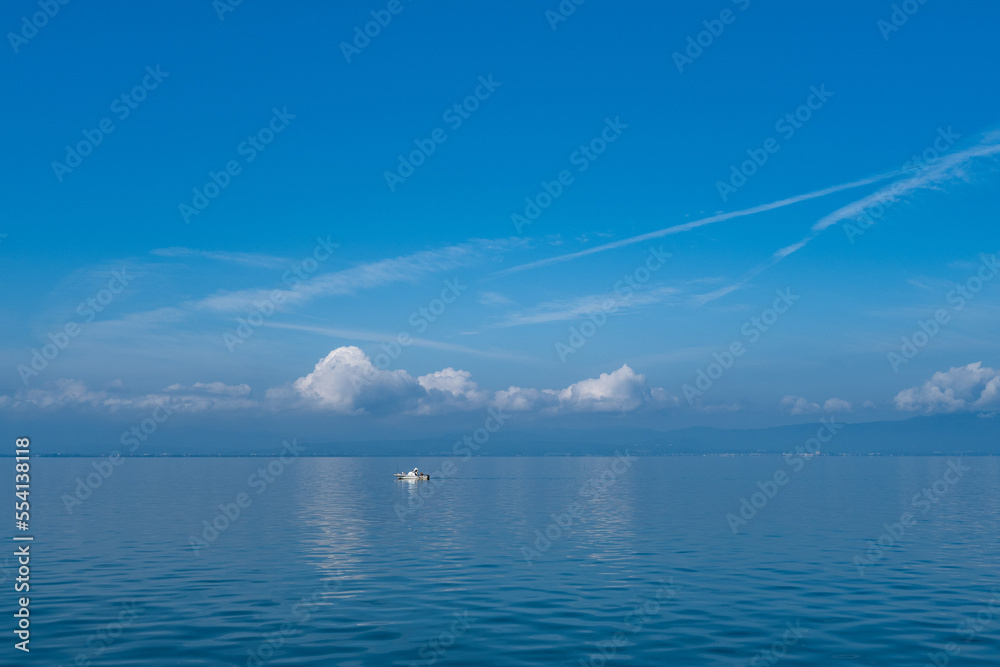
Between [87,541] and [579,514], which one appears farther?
[579,514]

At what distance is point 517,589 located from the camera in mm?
40781

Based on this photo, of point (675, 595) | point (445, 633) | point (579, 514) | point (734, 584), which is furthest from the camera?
point (579, 514)

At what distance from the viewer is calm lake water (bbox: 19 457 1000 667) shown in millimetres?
29094

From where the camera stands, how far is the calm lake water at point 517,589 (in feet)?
95.5

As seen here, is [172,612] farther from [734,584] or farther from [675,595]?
[734,584]

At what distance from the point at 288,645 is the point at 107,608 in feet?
40.2

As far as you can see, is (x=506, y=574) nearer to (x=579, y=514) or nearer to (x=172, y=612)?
(x=172, y=612)

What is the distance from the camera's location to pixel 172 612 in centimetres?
3497

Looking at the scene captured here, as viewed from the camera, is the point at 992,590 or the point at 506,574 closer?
the point at 992,590

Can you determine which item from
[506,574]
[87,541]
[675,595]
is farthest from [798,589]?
[87,541]

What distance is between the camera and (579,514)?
84.9 metres

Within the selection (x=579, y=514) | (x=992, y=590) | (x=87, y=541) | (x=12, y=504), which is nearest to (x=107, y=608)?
(x=87, y=541)

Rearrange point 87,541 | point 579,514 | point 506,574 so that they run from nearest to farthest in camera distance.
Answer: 1. point 506,574
2. point 87,541
3. point 579,514

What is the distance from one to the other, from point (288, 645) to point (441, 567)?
63.7ft
